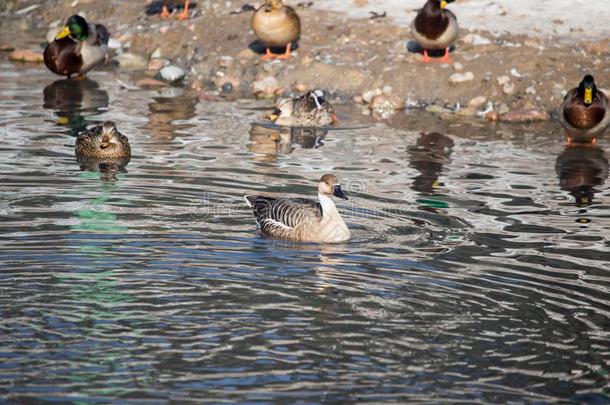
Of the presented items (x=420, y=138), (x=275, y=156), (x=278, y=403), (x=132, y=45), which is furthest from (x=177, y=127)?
(x=278, y=403)

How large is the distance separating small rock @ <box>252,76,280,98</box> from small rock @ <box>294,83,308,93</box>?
0.37 metres

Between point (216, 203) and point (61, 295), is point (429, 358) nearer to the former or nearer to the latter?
point (61, 295)

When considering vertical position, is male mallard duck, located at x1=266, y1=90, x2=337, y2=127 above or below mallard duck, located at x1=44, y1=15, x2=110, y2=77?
below

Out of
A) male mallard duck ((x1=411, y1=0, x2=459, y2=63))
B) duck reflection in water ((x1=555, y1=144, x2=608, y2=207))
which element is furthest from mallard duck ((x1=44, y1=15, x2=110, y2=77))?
duck reflection in water ((x1=555, y1=144, x2=608, y2=207))

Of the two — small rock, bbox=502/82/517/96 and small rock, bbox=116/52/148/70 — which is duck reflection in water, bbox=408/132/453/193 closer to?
small rock, bbox=502/82/517/96

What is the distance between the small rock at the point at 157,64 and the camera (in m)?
23.7

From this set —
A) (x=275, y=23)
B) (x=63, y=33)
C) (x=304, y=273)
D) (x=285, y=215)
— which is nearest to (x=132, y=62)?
(x=63, y=33)

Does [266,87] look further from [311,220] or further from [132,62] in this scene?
[311,220]

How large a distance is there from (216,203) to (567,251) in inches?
159

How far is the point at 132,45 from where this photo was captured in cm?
2522

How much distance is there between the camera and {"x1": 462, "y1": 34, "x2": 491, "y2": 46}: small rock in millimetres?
21625

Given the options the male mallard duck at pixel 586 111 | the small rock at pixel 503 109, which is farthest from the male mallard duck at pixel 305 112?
the male mallard duck at pixel 586 111

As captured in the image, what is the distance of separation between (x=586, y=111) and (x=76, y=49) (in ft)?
32.7

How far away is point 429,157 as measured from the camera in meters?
16.8
